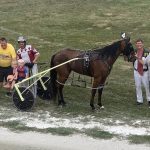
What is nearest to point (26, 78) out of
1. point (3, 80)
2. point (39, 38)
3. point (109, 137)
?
point (3, 80)

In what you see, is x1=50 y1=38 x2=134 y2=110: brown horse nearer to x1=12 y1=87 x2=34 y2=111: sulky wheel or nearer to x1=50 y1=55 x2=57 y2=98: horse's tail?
x1=50 y1=55 x2=57 y2=98: horse's tail

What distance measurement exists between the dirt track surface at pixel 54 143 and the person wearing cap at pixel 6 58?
3093mm

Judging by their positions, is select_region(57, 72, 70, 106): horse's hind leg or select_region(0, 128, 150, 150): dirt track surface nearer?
select_region(0, 128, 150, 150): dirt track surface

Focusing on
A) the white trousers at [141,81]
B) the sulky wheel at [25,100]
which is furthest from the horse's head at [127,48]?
the sulky wheel at [25,100]

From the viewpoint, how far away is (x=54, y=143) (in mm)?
10266

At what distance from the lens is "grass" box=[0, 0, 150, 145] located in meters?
12.5

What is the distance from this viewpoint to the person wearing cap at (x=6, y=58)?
13250 millimetres

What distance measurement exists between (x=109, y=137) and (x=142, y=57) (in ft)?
9.90

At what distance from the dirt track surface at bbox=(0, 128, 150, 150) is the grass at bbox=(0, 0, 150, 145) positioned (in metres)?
0.34

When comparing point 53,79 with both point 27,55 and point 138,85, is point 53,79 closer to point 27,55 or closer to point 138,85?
point 27,55

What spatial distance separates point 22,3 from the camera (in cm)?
3634

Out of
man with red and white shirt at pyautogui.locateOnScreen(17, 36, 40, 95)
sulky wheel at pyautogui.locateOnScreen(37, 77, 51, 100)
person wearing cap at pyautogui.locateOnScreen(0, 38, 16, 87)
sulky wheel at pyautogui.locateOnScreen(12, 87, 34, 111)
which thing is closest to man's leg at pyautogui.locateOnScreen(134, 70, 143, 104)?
sulky wheel at pyautogui.locateOnScreen(37, 77, 51, 100)

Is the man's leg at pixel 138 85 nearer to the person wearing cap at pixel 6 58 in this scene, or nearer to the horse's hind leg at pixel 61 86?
the horse's hind leg at pixel 61 86

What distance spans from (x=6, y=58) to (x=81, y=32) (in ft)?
44.1
